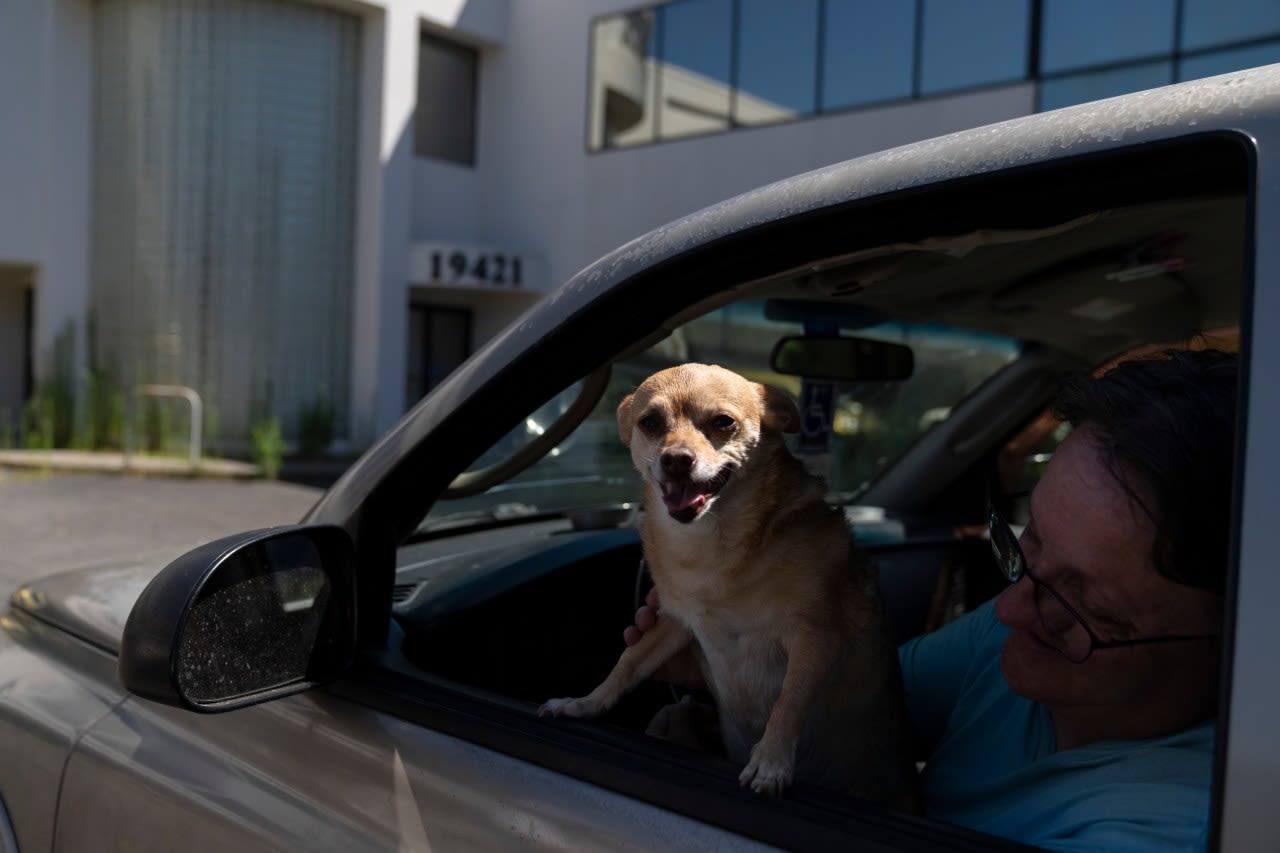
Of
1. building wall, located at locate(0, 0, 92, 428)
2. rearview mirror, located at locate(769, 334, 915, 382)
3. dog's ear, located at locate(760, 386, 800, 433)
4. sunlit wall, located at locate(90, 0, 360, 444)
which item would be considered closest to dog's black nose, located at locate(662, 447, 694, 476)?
dog's ear, located at locate(760, 386, 800, 433)

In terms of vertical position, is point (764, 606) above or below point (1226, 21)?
below

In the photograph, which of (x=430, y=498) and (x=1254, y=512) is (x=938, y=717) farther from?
(x=1254, y=512)

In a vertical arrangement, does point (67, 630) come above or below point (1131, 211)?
below

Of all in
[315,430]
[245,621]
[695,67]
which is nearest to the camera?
[245,621]

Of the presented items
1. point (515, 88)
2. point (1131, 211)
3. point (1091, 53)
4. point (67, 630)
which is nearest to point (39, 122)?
point (515, 88)

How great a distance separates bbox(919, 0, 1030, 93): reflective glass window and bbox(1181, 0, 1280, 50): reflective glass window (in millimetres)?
1965

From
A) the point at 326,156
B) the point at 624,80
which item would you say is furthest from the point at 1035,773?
the point at 326,156

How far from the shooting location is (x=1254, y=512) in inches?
36.2

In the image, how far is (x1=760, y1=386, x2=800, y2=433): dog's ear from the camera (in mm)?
2039

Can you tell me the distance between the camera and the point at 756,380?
2348mm

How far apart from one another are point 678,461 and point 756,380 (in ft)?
1.79

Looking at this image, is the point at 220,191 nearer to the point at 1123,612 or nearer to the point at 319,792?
the point at 319,792

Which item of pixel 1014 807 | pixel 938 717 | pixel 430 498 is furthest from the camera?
pixel 938 717

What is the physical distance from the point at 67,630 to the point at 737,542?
1.29 metres
